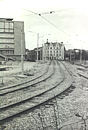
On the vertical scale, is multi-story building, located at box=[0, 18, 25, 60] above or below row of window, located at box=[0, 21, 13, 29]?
below

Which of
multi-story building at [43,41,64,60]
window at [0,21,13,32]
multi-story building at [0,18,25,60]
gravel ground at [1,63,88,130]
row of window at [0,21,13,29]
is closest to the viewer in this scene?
gravel ground at [1,63,88,130]

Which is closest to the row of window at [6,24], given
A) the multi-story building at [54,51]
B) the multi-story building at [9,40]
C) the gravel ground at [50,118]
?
the multi-story building at [9,40]

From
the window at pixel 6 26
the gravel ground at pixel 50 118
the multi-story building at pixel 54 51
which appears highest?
the window at pixel 6 26

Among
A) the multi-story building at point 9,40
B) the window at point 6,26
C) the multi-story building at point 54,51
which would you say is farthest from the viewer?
the multi-story building at point 54,51

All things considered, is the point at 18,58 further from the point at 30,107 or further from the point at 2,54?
the point at 30,107

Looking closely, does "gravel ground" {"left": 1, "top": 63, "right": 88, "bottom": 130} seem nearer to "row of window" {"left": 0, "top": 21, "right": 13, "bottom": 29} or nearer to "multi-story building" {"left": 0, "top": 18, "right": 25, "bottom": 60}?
"multi-story building" {"left": 0, "top": 18, "right": 25, "bottom": 60}

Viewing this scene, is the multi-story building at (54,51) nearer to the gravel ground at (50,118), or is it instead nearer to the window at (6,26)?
the window at (6,26)

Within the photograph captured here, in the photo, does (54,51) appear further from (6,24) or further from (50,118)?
(50,118)

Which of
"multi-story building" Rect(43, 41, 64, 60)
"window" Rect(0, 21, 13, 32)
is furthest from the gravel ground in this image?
"multi-story building" Rect(43, 41, 64, 60)

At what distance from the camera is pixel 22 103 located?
51.5 ft

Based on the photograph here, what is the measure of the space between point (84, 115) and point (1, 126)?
398 centimetres

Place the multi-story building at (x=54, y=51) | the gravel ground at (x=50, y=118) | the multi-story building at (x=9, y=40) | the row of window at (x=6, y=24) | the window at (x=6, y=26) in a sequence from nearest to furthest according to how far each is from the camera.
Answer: the gravel ground at (x=50, y=118) < the multi-story building at (x=9, y=40) < the row of window at (x=6, y=24) < the window at (x=6, y=26) < the multi-story building at (x=54, y=51)

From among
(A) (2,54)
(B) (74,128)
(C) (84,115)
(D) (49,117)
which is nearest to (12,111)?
(D) (49,117)

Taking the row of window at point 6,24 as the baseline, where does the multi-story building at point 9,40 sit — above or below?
below
